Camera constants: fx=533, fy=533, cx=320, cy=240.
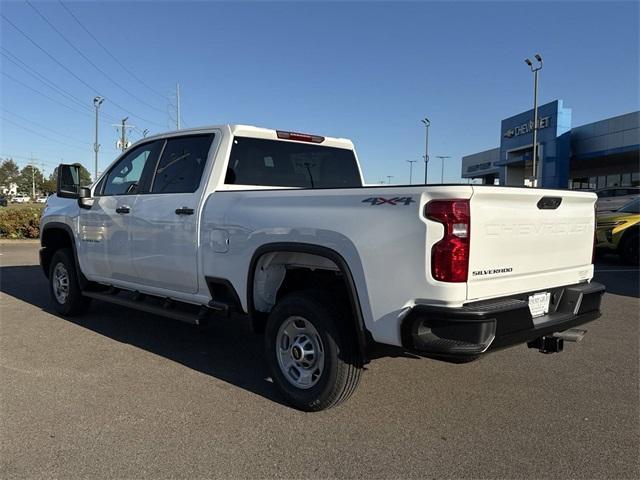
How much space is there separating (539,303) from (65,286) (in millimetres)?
5584

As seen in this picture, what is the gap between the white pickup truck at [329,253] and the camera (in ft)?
10.2

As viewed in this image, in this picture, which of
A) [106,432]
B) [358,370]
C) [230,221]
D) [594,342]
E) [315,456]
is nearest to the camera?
[315,456]

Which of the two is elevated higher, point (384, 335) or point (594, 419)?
point (384, 335)

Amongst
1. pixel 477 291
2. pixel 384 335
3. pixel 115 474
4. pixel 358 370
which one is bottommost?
pixel 115 474

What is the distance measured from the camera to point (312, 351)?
3.81m

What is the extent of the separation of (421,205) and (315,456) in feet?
5.26

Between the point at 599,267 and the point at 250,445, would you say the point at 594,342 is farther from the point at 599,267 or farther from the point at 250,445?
the point at 599,267

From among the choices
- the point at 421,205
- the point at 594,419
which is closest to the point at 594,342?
the point at 594,419

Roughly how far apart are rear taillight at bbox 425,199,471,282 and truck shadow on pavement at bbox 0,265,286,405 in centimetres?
172

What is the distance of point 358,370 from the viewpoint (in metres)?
3.66

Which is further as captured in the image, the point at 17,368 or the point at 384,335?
→ the point at 17,368

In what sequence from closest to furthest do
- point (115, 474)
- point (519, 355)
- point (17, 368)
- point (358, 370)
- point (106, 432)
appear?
point (115, 474) < point (106, 432) < point (358, 370) < point (17, 368) < point (519, 355)

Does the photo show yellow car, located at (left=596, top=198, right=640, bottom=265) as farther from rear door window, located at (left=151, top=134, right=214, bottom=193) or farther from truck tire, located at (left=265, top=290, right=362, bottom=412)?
truck tire, located at (left=265, top=290, right=362, bottom=412)

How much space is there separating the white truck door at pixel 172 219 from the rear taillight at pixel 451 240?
230cm
